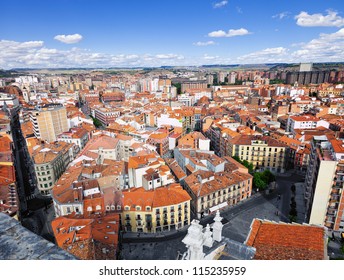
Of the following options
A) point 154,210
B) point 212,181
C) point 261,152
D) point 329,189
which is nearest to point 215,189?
point 212,181

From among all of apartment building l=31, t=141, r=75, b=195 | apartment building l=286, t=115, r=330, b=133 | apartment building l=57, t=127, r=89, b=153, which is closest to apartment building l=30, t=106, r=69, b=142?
apartment building l=57, t=127, r=89, b=153

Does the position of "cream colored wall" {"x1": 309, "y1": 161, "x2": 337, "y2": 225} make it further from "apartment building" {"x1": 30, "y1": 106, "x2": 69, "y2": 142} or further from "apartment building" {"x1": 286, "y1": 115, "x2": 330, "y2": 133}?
"apartment building" {"x1": 30, "y1": 106, "x2": 69, "y2": 142}

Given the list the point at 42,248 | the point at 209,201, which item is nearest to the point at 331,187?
the point at 209,201

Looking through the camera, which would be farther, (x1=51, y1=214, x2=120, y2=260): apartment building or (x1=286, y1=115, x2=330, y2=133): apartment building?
(x1=286, y1=115, x2=330, y2=133): apartment building

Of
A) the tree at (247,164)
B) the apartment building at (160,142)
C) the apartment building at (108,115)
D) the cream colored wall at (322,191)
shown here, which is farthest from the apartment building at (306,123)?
the apartment building at (108,115)

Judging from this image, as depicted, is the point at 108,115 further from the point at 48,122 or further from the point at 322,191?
the point at 322,191

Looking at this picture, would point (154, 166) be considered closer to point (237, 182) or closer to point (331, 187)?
point (237, 182)
